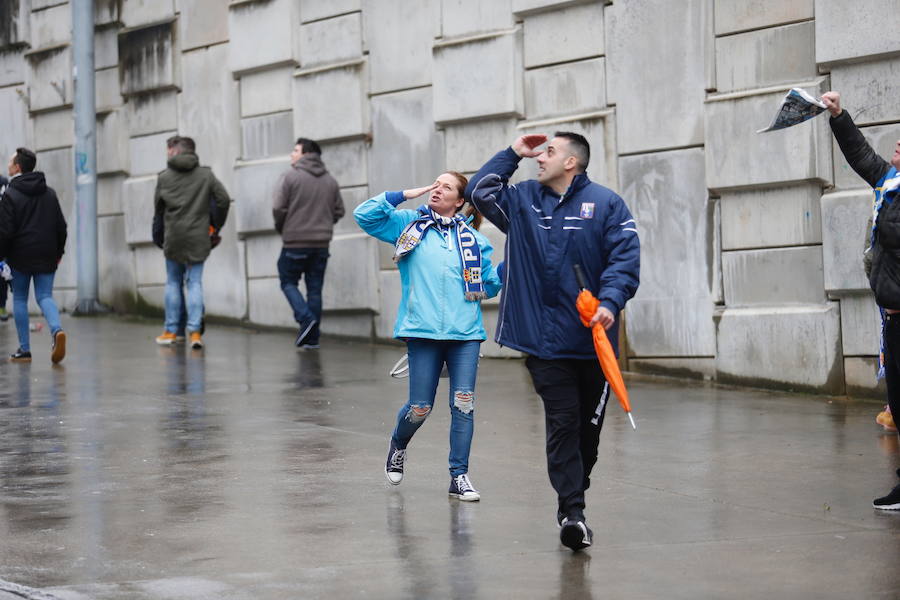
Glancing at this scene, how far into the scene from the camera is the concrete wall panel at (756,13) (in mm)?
10945

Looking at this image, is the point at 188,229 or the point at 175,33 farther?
the point at 175,33

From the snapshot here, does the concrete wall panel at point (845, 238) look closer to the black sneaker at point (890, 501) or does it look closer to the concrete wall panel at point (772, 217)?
the concrete wall panel at point (772, 217)

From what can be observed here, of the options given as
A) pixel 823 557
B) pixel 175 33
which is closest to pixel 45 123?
pixel 175 33

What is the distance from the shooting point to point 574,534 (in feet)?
19.2

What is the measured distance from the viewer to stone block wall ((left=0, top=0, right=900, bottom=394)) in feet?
35.5

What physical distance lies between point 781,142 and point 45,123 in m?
11.1

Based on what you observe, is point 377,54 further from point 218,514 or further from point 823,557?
point 823,557

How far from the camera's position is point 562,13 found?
41.7 feet

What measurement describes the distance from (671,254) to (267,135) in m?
5.55

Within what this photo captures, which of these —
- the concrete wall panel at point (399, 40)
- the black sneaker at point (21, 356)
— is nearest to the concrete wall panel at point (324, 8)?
the concrete wall panel at point (399, 40)

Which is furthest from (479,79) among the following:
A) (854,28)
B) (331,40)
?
(854,28)

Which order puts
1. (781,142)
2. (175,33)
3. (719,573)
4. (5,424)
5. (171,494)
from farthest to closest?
(175,33)
(781,142)
(5,424)
(171,494)
(719,573)

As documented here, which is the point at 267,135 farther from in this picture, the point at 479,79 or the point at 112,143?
the point at 479,79

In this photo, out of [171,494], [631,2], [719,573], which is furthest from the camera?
[631,2]
